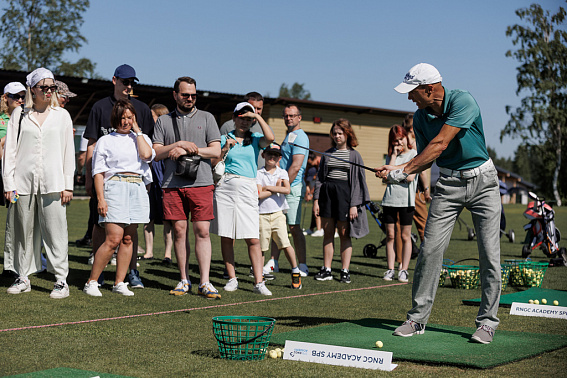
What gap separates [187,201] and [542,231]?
7.22 metres

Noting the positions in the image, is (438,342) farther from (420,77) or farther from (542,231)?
(542,231)

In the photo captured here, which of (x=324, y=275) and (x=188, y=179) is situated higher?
(x=188, y=179)

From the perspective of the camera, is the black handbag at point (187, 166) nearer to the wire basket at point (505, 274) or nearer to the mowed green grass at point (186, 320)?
the mowed green grass at point (186, 320)

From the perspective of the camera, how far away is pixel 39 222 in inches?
274

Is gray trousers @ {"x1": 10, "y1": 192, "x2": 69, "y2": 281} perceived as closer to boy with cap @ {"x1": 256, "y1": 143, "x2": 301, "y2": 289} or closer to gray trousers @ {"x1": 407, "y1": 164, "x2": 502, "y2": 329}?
boy with cap @ {"x1": 256, "y1": 143, "x2": 301, "y2": 289}

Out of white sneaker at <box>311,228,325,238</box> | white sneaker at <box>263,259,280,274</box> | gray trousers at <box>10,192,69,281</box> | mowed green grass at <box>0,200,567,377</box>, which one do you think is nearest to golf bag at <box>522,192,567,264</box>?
mowed green grass at <box>0,200,567,377</box>

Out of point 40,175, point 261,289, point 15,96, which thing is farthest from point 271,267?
point 15,96

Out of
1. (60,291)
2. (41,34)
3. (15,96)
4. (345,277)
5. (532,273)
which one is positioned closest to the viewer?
(60,291)

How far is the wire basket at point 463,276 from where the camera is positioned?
324 inches

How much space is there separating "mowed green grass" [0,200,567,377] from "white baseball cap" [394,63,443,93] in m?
1.89

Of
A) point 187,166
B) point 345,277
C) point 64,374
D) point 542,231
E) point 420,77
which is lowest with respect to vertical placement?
point 345,277

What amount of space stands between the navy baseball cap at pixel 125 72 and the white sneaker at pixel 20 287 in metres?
2.37

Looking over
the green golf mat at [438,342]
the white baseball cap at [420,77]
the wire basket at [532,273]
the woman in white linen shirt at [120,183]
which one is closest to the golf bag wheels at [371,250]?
the wire basket at [532,273]

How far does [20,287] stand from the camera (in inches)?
271
